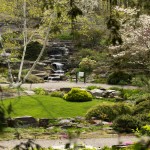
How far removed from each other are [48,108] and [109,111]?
3.69 meters

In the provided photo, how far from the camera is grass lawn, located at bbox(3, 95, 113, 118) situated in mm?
18828

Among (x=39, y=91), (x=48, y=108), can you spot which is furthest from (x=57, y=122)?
(x=39, y=91)

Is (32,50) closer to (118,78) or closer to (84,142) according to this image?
(118,78)

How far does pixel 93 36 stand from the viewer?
142 ft

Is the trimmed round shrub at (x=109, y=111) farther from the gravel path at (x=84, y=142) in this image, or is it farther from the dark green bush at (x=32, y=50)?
the dark green bush at (x=32, y=50)

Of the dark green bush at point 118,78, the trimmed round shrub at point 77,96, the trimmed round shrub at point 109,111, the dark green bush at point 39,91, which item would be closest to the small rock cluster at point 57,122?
the trimmed round shrub at point 109,111

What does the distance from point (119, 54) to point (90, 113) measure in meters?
15.1

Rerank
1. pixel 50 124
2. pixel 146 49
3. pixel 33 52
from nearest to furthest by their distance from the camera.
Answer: pixel 50 124, pixel 146 49, pixel 33 52

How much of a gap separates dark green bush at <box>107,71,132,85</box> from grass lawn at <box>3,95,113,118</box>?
8846 mm

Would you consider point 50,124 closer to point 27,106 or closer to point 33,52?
point 27,106

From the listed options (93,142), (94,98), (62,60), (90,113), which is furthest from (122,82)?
(93,142)

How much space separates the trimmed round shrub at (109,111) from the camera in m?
17.9

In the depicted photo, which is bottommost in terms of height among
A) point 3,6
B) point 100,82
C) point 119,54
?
point 100,82

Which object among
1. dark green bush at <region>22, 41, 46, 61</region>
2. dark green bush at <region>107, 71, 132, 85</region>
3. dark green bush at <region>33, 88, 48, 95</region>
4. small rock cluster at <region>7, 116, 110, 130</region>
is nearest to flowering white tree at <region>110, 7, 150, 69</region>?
dark green bush at <region>107, 71, 132, 85</region>
